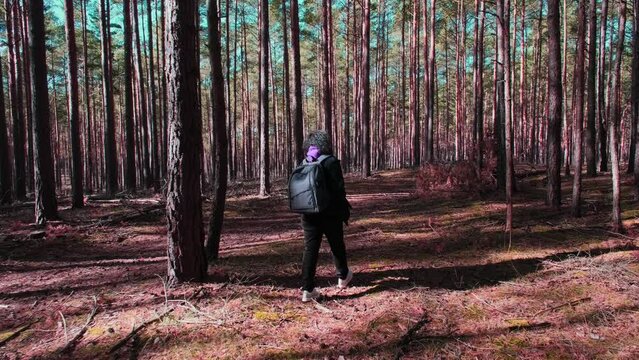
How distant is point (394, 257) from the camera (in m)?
6.00

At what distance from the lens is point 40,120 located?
966 cm

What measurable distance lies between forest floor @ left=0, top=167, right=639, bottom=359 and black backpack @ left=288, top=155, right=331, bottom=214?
101 centimetres

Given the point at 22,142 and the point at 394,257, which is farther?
the point at 22,142

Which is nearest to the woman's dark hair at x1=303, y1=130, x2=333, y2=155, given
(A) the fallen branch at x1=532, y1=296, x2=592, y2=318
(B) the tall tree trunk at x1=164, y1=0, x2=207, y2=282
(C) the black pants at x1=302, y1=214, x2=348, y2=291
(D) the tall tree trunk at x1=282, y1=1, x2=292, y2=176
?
(C) the black pants at x1=302, y1=214, x2=348, y2=291

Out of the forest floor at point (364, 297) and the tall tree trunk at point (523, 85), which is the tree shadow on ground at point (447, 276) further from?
the tall tree trunk at point (523, 85)

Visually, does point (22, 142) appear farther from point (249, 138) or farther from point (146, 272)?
point (249, 138)

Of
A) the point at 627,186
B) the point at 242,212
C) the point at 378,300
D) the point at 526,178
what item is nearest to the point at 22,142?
the point at 242,212

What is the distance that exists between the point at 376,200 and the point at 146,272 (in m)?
7.81

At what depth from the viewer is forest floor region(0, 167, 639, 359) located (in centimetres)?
344

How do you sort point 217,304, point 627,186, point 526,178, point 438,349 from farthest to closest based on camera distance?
point 526,178 → point 627,186 → point 217,304 → point 438,349

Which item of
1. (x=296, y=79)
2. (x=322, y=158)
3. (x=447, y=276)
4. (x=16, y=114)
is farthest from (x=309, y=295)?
(x=16, y=114)

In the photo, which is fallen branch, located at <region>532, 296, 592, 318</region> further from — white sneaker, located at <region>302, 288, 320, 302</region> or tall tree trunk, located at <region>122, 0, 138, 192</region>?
tall tree trunk, located at <region>122, 0, 138, 192</region>

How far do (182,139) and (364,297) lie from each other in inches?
103

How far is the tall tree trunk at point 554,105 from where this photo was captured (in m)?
7.51
